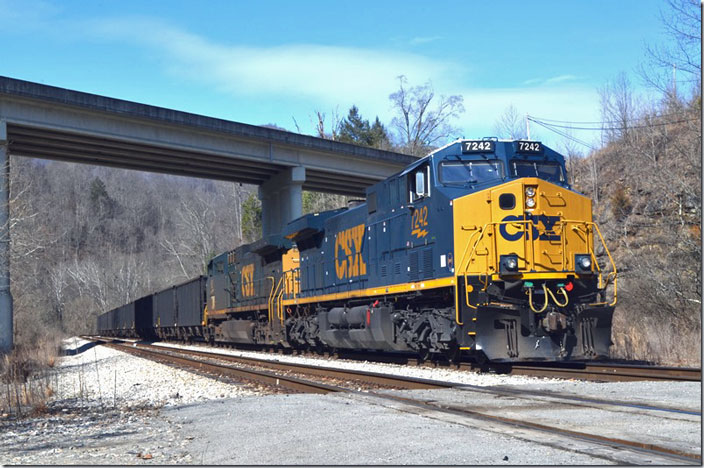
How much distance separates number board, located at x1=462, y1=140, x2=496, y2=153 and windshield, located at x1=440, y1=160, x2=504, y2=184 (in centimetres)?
21

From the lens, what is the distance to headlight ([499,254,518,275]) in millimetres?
12391

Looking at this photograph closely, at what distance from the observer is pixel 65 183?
116 meters

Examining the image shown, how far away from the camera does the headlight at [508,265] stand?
40.7 ft

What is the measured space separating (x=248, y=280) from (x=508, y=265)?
15849 mm

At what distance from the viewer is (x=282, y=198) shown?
36.5 m

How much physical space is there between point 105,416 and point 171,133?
23039 millimetres

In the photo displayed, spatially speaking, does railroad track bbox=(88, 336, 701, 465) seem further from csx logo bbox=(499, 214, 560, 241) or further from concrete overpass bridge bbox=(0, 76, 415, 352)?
concrete overpass bridge bbox=(0, 76, 415, 352)

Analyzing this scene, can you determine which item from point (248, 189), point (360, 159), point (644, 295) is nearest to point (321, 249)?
point (644, 295)

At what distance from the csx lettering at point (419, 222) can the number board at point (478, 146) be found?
1366mm

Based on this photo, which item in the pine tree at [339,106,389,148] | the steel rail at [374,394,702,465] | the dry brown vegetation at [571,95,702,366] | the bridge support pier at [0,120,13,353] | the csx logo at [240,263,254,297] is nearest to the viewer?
the steel rail at [374,394,702,465]

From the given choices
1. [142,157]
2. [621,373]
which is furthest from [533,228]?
[142,157]

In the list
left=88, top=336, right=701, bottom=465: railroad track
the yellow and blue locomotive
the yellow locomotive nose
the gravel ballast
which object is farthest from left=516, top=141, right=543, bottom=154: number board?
left=88, top=336, right=701, bottom=465: railroad track

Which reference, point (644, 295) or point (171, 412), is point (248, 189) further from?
point (171, 412)

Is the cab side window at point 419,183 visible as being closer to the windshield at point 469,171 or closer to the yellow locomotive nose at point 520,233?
the windshield at point 469,171
